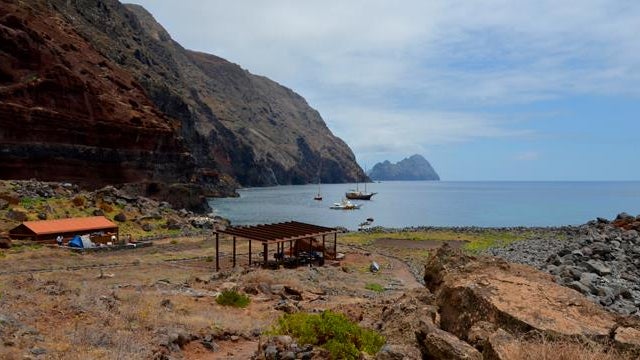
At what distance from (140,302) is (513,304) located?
13872 millimetres

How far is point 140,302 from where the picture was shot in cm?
1803

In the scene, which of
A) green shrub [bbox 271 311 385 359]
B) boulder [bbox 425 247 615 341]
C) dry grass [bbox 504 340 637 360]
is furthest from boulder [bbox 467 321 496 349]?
green shrub [bbox 271 311 385 359]

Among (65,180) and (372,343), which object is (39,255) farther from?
(65,180)

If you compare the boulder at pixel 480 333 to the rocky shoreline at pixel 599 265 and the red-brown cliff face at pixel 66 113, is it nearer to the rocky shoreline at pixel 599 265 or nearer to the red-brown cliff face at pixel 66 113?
the rocky shoreline at pixel 599 265

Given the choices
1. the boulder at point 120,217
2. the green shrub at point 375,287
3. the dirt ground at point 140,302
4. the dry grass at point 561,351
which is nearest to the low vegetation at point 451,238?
the dirt ground at point 140,302

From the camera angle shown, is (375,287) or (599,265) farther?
(599,265)

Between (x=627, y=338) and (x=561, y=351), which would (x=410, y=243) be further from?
(x=561, y=351)

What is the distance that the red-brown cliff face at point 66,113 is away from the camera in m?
82.8

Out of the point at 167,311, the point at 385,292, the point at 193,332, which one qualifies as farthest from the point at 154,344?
the point at 385,292

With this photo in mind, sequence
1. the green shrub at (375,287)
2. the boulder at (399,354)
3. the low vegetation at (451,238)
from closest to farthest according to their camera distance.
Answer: the boulder at (399,354) < the green shrub at (375,287) < the low vegetation at (451,238)

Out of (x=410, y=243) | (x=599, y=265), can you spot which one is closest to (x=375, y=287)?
(x=599, y=265)

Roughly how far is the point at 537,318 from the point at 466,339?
1.36 metres

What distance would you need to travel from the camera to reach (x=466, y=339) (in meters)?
9.05

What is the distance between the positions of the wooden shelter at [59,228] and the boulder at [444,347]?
3919cm
